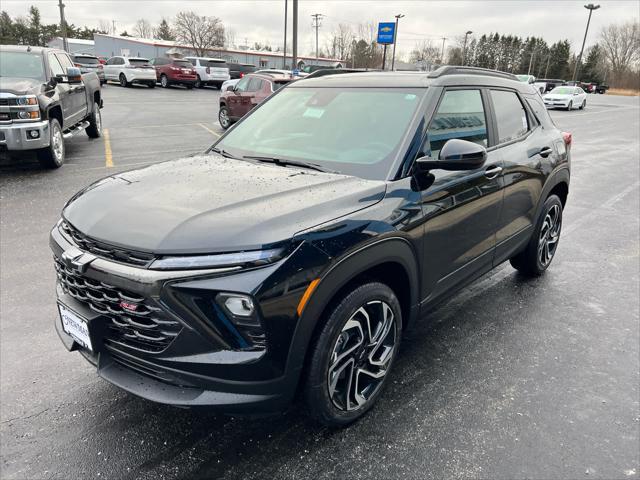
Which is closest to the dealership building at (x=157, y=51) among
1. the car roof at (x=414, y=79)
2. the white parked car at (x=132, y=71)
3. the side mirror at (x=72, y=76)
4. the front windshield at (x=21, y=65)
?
the white parked car at (x=132, y=71)

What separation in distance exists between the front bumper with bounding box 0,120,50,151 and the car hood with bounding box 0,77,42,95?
49 centimetres

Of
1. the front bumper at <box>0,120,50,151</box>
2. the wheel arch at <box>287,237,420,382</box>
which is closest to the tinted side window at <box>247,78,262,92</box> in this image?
the front bumper at <box>0,120,50,151</box>

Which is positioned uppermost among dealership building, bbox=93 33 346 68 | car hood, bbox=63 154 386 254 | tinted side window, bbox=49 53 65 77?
dealership building, bbox=93 33 346 68

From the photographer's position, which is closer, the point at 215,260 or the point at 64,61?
the point at 215,260

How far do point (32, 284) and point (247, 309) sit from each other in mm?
3117

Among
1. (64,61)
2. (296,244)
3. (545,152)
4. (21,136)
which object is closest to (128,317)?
(296,244)

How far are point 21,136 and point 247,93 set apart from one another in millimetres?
6800

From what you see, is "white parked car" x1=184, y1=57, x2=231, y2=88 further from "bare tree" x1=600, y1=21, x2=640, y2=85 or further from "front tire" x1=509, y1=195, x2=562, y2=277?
"bare tree" x1=600, y1=21, x2=640, y2=85

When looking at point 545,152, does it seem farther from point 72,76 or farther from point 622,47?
point 622,47

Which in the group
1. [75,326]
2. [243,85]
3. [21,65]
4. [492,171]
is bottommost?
[75,326]

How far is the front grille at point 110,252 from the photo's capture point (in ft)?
6.58

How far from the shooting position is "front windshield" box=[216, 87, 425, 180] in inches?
112

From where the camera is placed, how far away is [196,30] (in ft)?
250

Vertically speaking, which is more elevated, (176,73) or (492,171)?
(176,73)
